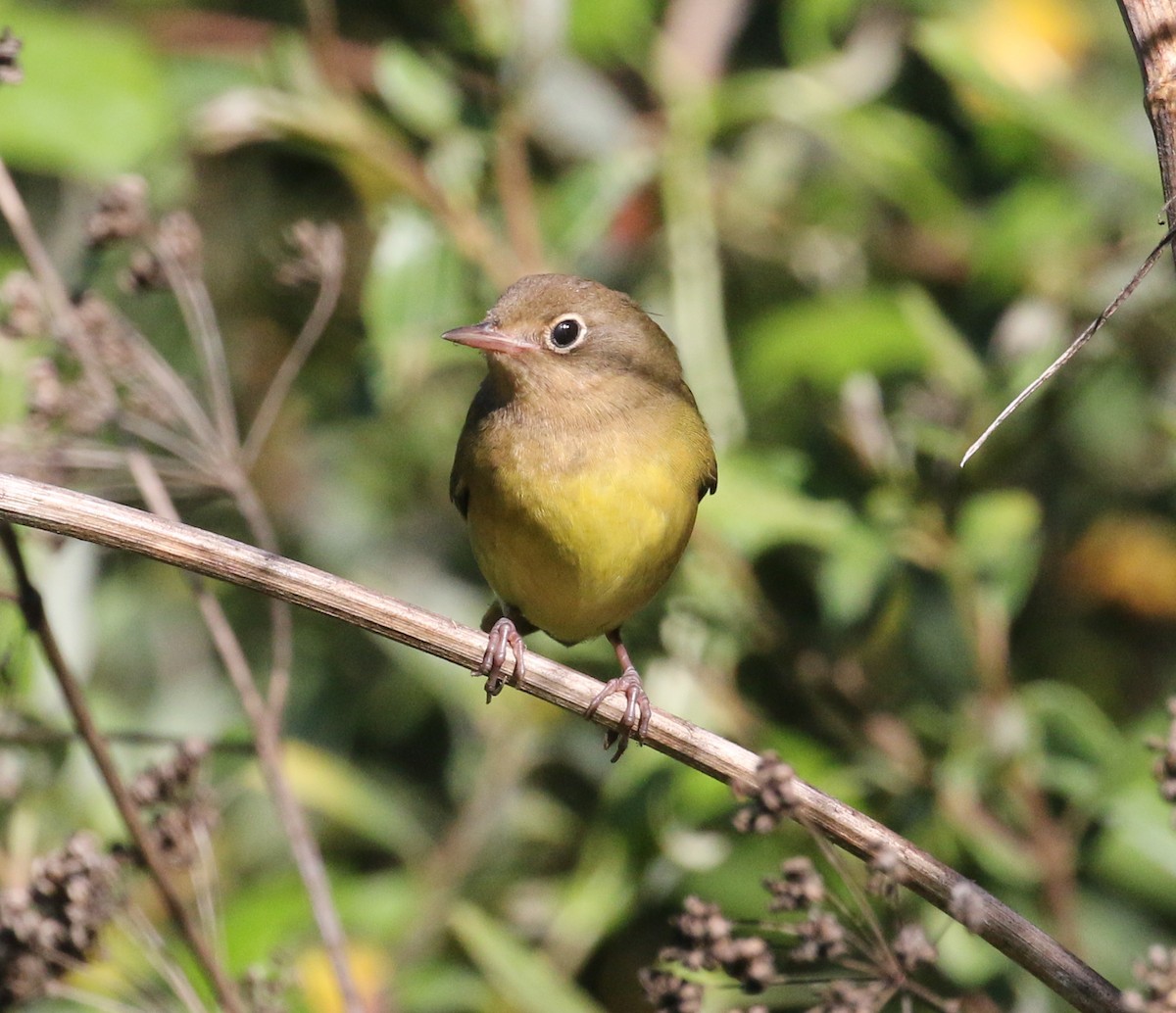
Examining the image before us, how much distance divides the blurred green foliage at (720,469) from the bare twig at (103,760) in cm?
35

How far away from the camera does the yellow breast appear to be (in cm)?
409

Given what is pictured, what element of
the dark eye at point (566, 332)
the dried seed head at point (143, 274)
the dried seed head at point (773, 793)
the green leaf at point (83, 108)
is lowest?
the dried seed head at point (773, 793)

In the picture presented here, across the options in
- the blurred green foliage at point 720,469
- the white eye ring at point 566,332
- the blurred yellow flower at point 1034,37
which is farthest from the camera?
the blurred yellow flower at point 1034,37

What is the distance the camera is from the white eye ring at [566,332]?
14.8 ft

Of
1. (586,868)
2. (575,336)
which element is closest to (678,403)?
(575,336)

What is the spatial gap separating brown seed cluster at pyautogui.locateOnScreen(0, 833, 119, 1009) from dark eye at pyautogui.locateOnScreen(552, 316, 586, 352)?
1.90 meters

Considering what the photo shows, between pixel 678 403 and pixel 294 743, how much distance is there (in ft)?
6.33

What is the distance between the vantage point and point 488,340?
435 centimetres

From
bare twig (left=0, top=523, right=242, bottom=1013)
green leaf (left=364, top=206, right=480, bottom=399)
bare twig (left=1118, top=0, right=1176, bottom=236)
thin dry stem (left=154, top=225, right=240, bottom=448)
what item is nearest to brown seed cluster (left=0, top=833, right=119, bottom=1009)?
bare twig (left=0, top=523, right=242, bottom=1013)

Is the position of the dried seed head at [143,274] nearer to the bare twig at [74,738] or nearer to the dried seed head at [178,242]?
the dried seed head at [178,242]

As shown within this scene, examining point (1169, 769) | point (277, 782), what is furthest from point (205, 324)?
point (1169, 769)

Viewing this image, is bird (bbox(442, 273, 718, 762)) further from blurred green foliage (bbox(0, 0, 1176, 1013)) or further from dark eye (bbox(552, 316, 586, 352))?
blurred green foliage (bbox(0, 0, 1176, 1013))

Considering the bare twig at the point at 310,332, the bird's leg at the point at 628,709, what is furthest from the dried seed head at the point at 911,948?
the bare twig at the point at 310,332

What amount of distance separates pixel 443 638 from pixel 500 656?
1.46 ft
